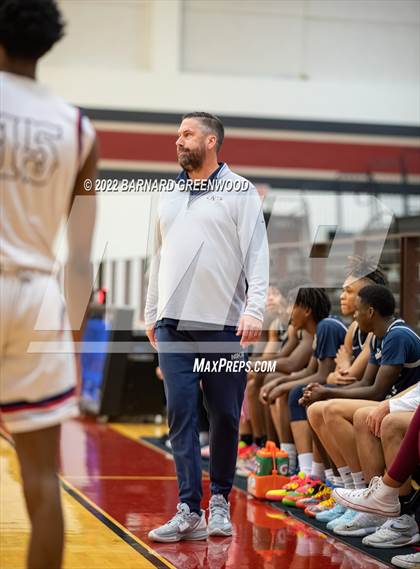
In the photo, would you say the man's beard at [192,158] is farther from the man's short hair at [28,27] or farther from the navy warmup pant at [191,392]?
the man's short hair at [28,27]

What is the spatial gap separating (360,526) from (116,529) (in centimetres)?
117

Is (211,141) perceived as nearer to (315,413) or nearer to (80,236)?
(315,413)

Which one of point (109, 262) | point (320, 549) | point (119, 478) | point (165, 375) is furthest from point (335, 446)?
point (109, 262)

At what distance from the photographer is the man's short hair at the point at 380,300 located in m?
5.36

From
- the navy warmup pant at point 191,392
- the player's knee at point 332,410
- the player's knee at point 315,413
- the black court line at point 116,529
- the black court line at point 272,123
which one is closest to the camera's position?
the black court line at point 116,529

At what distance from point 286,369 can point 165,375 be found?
70.6 inches

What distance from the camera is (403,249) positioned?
675 cm

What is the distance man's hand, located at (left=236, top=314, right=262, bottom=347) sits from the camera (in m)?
4.70

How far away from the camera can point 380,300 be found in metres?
5.36

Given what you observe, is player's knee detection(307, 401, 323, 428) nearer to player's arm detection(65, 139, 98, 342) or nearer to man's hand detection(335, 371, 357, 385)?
man's hand detection(335, 371, 357, 385)

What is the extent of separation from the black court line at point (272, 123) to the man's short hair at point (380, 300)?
38.4 ft

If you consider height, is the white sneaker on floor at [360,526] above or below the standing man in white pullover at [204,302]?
below

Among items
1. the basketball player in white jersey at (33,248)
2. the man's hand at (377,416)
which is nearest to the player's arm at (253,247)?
the man's hand at (377,416)

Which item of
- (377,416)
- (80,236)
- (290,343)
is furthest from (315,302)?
(80,236)
